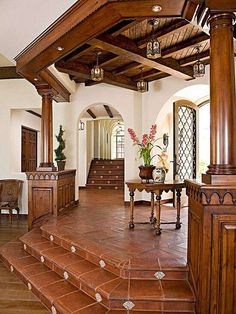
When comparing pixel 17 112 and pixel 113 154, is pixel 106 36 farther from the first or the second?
pixel 113 154

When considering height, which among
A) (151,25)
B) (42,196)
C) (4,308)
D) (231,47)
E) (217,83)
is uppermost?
(151,25)

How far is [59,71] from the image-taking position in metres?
5.16

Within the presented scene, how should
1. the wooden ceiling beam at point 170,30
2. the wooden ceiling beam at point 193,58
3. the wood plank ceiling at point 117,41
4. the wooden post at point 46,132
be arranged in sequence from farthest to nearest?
the wooden post at point 46,132 → the wooden ceiling beam at point 193,58 → the wooden ceiling beam at point 170,30 → the wood plank ceiling at point 117,41

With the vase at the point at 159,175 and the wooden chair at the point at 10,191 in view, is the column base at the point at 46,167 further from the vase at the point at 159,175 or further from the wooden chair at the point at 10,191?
the vase at the point at 159,175

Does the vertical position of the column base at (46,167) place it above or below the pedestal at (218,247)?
above

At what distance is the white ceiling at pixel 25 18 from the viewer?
313 centimetres

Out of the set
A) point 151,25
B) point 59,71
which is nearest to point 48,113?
point 59,71

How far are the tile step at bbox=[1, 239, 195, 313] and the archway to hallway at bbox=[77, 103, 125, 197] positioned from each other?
5.60 m

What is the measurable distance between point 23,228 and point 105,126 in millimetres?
10015

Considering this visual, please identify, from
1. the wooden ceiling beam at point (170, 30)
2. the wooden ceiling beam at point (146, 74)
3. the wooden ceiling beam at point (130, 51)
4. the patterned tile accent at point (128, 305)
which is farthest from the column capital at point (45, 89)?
the patterned tile accent at point (128, 305)

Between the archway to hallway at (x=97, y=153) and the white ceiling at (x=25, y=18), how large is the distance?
15.8ft

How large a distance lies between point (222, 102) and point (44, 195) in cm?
388

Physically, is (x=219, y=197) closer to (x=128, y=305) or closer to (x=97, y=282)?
(x=128, y=305)

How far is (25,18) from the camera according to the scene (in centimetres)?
340
